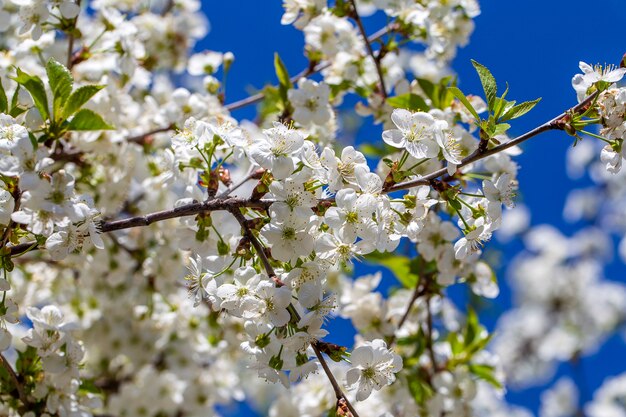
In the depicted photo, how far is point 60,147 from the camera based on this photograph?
2.82m

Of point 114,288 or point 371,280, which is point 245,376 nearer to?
point 114,288

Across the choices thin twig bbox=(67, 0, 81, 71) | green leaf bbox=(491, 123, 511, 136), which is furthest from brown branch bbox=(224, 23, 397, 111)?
green leaf bbox=(491, 123, 511, 136)

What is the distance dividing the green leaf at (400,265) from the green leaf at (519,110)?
1130mm

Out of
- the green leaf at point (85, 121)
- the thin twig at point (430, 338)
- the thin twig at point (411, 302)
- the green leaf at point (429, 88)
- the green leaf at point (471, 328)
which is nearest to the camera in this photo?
the green leaf at point (85, 121)

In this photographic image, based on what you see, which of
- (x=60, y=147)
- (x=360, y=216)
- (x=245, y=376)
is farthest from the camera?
(x=245, y=376)

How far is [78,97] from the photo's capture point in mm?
2070

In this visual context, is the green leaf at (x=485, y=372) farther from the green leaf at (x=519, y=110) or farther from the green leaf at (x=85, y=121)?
the green leaf at (x=85, y=121)

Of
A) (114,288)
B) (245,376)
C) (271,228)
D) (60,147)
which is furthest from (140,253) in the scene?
(245,376)

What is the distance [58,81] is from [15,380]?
3.27 feet

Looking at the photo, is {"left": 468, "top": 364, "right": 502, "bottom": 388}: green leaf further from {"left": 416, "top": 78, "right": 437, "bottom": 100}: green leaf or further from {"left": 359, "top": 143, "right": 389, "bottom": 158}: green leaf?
{"left": 416, "top": 78, "right": 437, "bottom": 100}: green leaf

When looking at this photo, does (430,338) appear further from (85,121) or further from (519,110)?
(85,121)

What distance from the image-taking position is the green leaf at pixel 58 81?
2.02 metres

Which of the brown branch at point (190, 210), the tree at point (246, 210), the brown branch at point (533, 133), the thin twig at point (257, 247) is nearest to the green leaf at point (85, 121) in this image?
the tree at point (246, 210)

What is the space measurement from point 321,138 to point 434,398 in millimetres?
1294
